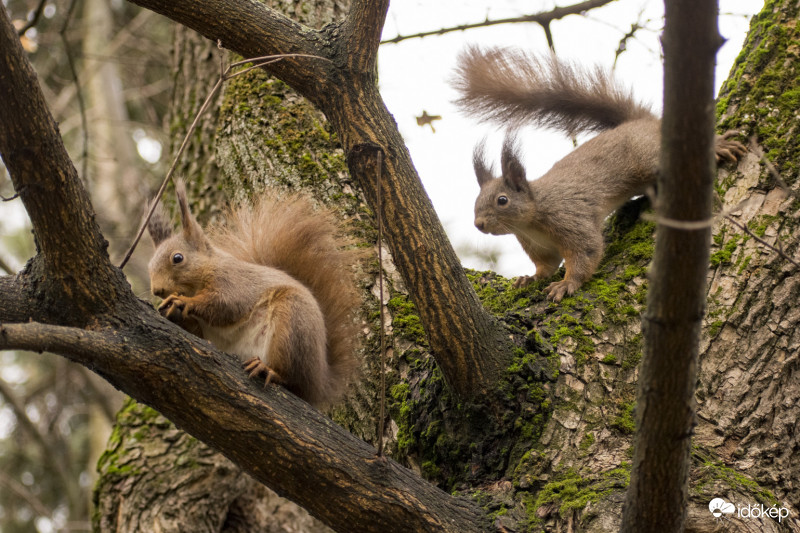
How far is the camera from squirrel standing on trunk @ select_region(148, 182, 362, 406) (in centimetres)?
268

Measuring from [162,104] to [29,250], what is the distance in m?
3.27

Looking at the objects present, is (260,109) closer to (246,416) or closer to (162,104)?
(246,416)

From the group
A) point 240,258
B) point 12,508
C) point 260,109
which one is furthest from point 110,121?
point 240,258

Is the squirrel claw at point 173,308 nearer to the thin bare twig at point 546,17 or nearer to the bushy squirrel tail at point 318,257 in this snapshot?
the bushy squirrel tail at point 318,257

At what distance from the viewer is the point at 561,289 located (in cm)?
315

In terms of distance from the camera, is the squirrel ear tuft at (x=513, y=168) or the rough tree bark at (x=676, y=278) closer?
the rough tree bark at (x=676, y=278)

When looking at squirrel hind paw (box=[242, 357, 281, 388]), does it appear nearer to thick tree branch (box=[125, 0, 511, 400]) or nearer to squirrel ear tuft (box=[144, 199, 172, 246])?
thick tree branch (box=[125, 0, 511, 400])

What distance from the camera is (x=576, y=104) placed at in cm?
412

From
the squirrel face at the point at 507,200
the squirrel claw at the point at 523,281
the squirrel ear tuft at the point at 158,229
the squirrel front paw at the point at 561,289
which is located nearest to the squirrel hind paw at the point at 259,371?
the squirrel ear tuft at the point at 158,229

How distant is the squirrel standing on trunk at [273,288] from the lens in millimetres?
2680

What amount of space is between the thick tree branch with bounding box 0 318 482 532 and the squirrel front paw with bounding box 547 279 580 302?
127 centimetres

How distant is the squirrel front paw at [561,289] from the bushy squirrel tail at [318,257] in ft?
2.77

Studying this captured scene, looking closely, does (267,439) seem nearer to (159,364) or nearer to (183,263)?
(159,364)

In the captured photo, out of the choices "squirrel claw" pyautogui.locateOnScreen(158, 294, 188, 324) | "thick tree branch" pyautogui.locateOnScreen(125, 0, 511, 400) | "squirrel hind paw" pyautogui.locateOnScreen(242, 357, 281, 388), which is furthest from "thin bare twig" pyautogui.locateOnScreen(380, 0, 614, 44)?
"squirrel hind paw" pyautogui.locateOnScreen(242, 357, 281, 388)
